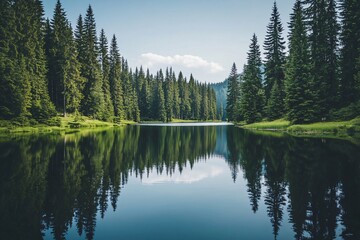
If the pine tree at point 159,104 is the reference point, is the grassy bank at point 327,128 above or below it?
below

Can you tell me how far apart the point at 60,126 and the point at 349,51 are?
4857 cm

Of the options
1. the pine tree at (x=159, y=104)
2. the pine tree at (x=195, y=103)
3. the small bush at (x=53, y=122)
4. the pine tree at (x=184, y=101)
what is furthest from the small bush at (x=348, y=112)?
the pine tree at (x=195, y=103)

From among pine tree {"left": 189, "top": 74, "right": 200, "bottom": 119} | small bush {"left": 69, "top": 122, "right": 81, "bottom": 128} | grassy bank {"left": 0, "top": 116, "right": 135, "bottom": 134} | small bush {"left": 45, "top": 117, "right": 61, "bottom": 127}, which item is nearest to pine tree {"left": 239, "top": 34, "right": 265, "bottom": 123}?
grassy bank {"left": 0, "top": 116, "right": 135, "bottom": 134}

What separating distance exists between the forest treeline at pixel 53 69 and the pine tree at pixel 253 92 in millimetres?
34241

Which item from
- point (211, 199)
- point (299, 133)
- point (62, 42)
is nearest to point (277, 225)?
point (211, 199)

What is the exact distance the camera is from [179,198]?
39.9 feet

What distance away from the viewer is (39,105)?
154 ft

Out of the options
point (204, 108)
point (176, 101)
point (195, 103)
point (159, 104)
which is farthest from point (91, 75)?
point (204, 108)

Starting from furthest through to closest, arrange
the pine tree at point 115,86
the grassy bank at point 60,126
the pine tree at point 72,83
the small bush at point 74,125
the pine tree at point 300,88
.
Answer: the pine tree at point 115,86 → the pine tree at point 72,83 → the small bush at point 74,125 → the pine tree at point 300,88 → the grassy bank at point 60,126

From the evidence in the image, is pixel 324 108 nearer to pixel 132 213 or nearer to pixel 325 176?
pixel 325 176

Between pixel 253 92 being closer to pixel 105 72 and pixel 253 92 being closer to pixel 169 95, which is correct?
pixel 105 72

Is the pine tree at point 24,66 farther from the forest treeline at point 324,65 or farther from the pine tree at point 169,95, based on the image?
the pine tree at point 169,95

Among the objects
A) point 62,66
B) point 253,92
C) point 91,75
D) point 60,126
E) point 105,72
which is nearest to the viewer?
point 60,126

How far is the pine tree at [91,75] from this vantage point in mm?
65750
